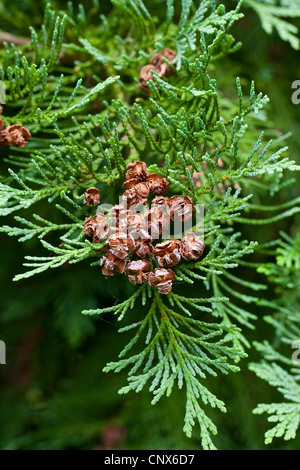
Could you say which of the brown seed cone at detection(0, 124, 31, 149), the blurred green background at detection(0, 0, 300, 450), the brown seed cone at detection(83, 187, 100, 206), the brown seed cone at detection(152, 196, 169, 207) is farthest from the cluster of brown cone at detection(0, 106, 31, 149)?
the blurred green background at detection(0, 0, 300, 450)

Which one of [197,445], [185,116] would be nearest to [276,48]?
[185,116]

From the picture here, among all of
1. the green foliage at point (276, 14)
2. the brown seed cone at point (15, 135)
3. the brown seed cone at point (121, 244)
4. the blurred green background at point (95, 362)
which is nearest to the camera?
the brown seed cone at point (121, 244)

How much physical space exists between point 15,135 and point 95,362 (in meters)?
0.90

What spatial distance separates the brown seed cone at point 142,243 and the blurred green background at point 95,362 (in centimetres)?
64

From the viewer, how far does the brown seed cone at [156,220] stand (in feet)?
2.28

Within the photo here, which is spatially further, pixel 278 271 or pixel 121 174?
pixel 278 271

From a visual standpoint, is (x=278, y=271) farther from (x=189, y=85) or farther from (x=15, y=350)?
(x=15, y=350)

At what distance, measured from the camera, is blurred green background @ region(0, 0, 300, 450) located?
1373 millimetres

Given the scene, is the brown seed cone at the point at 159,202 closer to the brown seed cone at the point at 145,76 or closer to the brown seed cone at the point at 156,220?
the brown seed cone at the point at 156,220

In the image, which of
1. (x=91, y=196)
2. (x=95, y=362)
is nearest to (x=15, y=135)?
(x=91, y=196)

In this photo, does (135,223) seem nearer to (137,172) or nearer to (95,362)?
(137,172)

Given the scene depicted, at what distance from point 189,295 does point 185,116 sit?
714mm

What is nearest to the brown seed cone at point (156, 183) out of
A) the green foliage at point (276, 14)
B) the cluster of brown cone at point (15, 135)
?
the cluster of brown cone at point (15, 135)
